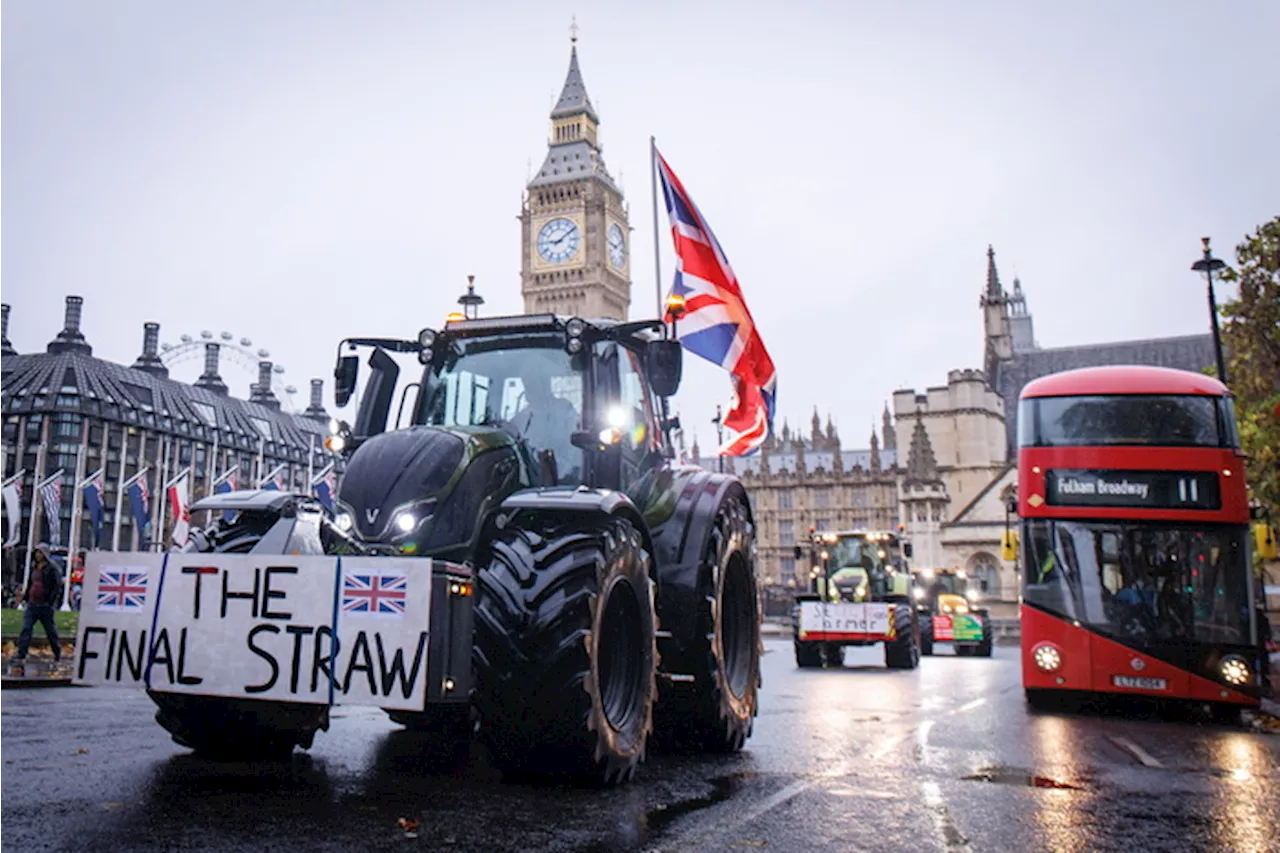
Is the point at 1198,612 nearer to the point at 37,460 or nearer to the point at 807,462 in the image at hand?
the point at 37,460

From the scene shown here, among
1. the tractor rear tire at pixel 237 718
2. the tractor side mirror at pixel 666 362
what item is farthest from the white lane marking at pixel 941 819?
the tractor rear tire at pixel 237 718

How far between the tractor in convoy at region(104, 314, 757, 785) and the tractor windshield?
1 centimetres

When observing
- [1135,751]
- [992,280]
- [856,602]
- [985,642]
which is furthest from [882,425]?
[1135,751]

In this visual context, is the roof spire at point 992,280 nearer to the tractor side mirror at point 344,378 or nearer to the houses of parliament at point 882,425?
the houses of parliament at point 882,425

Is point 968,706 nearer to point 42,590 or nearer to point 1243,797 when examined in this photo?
point 1243,797

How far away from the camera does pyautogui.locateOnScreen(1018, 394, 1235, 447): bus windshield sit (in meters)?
12.4

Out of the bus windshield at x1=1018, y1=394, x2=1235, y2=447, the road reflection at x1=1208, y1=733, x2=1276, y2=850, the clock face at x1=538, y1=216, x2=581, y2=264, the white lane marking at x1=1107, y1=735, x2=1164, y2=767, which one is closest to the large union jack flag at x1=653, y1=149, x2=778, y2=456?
the bus windshield at x1=1018, y1=394, x2=1235, y2=447

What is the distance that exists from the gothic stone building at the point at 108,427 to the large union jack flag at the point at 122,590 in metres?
65.2

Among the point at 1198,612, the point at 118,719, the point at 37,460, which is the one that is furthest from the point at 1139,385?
the point at 37,460

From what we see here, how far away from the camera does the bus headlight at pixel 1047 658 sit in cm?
1277

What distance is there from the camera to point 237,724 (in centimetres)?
617

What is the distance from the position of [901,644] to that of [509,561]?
735 inches

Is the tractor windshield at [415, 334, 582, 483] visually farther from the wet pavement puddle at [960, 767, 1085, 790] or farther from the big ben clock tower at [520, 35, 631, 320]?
the big ben clock tower at [520, 35, 631, 320]

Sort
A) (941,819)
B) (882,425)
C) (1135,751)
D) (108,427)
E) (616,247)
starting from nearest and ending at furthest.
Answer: (941,819), (1135,751), (108,427), (882,425), (616,247)
